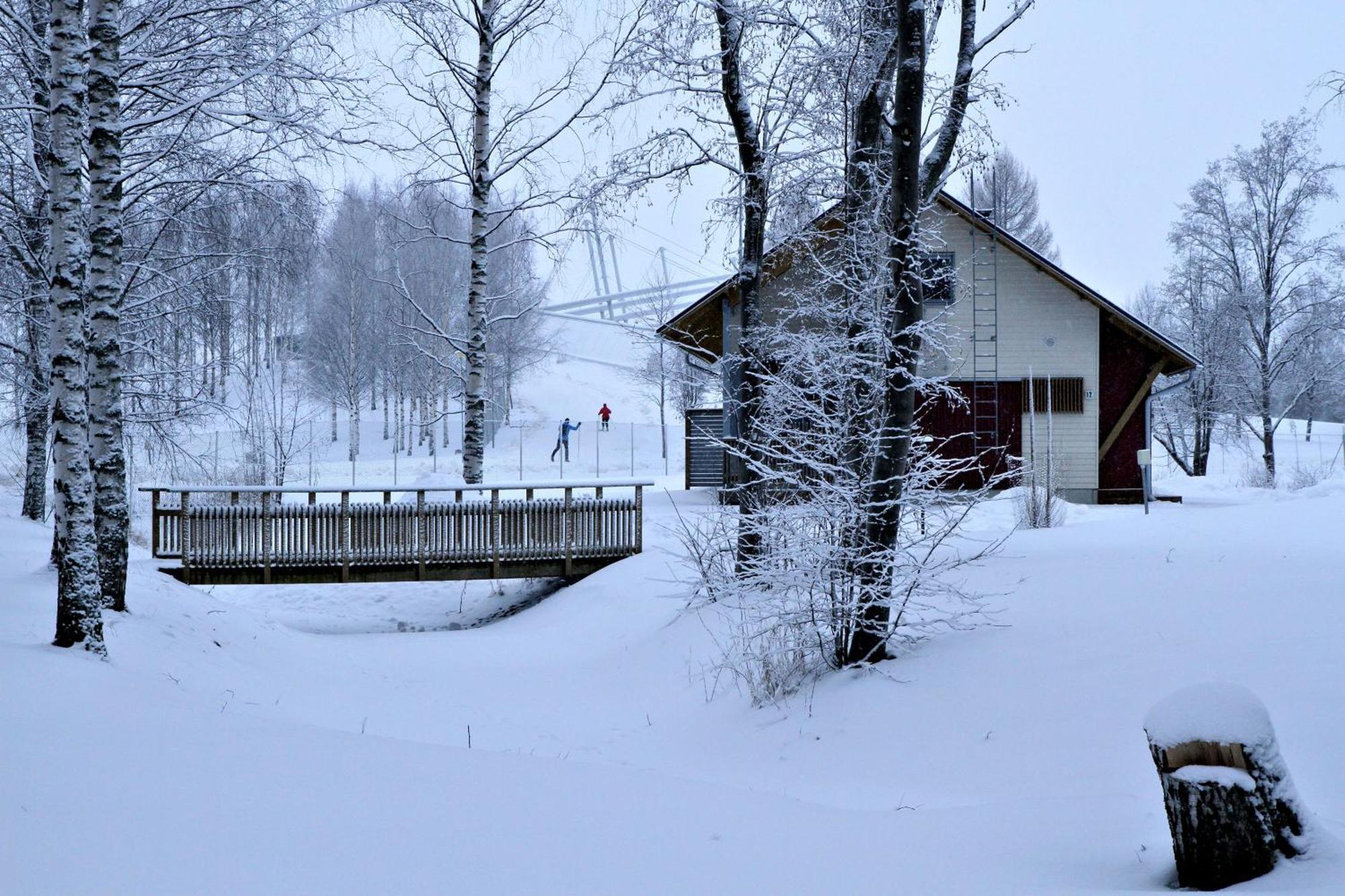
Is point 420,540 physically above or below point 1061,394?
below

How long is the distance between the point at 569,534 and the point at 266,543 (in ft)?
12.8

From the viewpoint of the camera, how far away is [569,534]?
520 inches

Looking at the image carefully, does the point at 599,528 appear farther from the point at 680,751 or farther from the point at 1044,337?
the point at 1044,337

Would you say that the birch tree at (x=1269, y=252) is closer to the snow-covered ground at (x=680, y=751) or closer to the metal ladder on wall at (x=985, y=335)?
the metal ladder on wall at (x=985, y=335)

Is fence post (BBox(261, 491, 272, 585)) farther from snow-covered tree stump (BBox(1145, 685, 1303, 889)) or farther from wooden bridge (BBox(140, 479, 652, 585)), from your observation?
snow-covered tree stump (BBox(1145, 685, 1303, 889))

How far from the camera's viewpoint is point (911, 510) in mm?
6664

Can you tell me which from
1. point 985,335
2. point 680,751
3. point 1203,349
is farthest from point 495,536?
point 1203,349

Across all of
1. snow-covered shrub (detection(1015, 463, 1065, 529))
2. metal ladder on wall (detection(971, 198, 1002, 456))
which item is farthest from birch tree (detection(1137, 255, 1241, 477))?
snow-covered shrub (detection(1015, 463, 1065, 529))

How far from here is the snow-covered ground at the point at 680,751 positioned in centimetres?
318

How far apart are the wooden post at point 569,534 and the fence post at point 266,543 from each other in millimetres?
3773

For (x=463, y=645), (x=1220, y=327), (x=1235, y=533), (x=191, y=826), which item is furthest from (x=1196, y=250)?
(x=191, y=826)

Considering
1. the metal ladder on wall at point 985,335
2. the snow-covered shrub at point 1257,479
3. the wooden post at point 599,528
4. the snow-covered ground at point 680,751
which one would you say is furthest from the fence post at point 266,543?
the snow-covered shrub at point 1257,479

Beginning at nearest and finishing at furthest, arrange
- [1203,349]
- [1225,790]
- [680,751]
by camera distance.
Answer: [1225,790]
[680,751]
[1203,349]

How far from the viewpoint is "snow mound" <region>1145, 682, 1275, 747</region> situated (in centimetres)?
278
